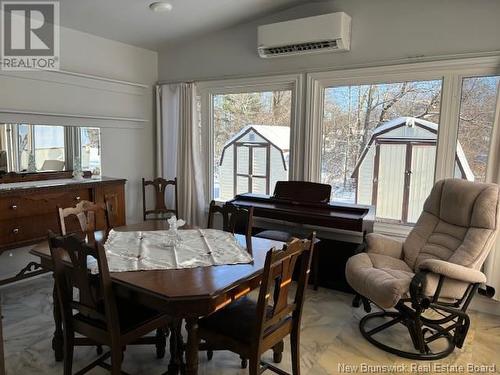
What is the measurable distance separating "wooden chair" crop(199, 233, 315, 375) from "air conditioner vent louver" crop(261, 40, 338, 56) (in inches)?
88.6

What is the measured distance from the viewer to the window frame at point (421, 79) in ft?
10.4

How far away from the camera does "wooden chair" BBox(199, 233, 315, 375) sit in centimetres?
179

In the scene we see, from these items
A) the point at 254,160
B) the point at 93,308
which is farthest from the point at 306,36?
the point at 93,308

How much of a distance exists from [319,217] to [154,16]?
2.45 meters

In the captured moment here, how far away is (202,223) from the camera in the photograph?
4672 mm

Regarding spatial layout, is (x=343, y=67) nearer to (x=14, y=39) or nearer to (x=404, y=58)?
(x=404, y=58)

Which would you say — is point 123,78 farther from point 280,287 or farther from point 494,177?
point 494,177

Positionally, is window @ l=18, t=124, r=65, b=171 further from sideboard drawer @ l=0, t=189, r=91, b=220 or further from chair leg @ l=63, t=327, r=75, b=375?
→ chair leg @ l=63, t=327, r=75, b=375

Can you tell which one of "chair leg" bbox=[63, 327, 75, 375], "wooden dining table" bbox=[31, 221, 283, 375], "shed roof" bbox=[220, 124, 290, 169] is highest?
"shed roof" bbox=[220, 124, 290, 169]

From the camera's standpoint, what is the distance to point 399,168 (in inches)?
141

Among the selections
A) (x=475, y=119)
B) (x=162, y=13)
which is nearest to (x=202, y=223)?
(x=162, y=13)

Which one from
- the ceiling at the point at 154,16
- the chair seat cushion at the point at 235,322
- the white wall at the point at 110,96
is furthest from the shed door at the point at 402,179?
the white wall at the point at 110,96

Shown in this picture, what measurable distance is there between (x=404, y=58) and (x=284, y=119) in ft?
4.26

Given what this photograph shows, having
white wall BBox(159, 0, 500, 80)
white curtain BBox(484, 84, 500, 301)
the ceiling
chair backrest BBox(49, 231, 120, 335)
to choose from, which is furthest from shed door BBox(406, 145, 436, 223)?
chair backrest BBox(49, 231, 120, 335)
